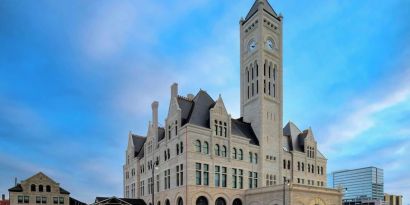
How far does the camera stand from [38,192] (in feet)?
247

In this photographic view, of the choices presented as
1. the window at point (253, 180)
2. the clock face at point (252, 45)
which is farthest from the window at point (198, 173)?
the clock face at point (252, 45)

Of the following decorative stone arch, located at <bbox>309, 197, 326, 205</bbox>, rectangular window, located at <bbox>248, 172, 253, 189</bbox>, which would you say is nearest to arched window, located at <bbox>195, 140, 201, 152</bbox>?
rectangular window, located at <bbox>248, 172, 253, 189</bbox>

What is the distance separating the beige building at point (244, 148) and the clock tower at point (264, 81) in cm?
16

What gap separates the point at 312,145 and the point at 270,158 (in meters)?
13.8

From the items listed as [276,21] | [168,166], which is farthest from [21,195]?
[276,21]

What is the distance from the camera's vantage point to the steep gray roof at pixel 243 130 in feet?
191

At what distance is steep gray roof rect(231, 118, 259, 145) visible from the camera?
58.2 meters

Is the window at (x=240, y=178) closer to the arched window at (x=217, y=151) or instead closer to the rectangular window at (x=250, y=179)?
the rectangular window at (x=250, y=179)

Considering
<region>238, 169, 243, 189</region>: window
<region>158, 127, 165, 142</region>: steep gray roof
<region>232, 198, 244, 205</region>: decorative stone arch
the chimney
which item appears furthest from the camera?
<region>158, 127, 165, 142</region>: steep gray roof

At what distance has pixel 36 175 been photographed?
75.8 m

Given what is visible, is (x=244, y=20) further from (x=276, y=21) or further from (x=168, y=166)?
(x=168, y=166)

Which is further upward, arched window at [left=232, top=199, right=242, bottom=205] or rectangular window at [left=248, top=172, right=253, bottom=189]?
rectangular window at [left=248, top=172, right=253, bottom=189]

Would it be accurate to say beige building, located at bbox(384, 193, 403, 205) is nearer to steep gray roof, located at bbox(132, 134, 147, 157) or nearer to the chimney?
steep gray roof, located at bbox(132, 134, 147, 157)

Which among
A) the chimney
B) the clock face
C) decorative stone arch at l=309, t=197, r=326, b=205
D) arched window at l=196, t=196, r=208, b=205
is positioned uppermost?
the clock face
